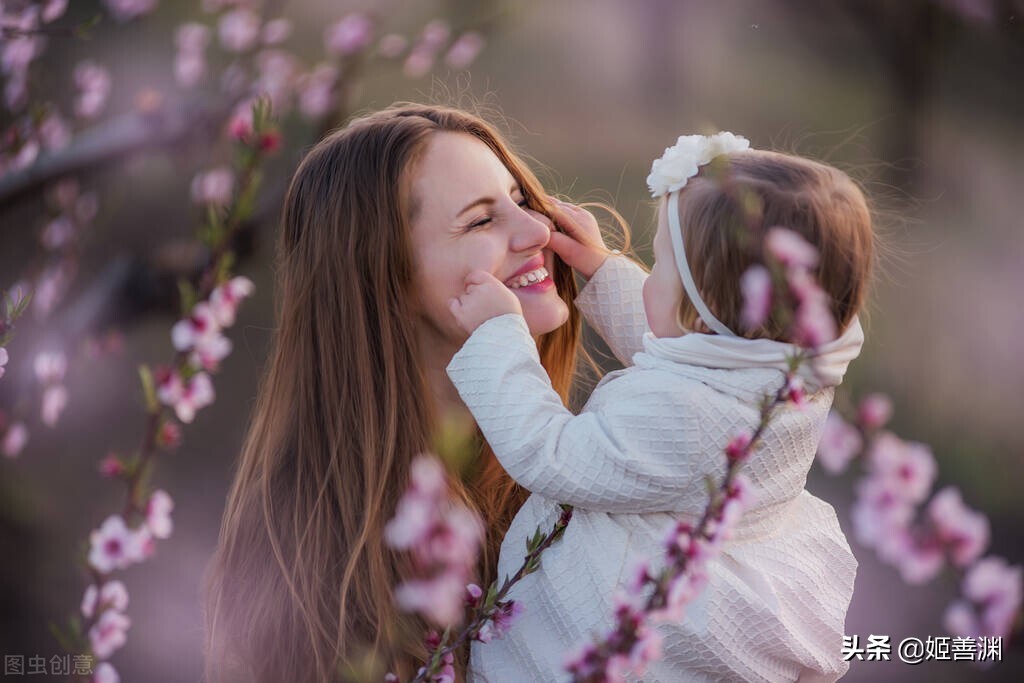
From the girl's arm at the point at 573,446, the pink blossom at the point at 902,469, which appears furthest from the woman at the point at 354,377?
the pink blossom at the point at 902,469

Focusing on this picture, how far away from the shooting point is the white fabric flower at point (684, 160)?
1.06 metres

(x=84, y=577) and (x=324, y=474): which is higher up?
(x=324, y=474)

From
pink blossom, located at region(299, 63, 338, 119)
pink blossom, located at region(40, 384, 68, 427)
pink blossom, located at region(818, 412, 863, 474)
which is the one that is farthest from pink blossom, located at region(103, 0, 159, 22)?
pink blossom, located at region(818, 412, 863, 474)

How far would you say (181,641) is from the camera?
1.83m

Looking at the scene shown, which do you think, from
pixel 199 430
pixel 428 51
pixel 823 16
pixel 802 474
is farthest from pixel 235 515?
pixel 823 16

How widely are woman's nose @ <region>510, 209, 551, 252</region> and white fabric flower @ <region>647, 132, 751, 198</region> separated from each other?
0.22 metres

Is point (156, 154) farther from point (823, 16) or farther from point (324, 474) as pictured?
point (823, 16)

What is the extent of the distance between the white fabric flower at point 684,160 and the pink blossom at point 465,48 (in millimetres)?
805

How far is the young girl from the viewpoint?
101cm

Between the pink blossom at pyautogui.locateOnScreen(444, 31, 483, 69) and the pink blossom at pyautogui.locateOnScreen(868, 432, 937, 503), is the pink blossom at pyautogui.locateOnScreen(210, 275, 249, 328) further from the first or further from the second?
the pink blossom at pyautogui.locateOnScreen(444, 31, 483, 69)

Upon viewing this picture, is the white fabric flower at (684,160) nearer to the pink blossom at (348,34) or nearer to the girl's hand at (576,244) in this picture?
the girl's hand at (576,244)

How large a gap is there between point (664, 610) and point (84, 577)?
130 cm

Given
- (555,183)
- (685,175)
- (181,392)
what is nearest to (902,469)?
(685,175)

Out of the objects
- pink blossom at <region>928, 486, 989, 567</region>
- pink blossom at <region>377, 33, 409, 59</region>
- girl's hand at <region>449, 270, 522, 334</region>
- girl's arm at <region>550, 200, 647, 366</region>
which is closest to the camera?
pink blossom at <region>928, 486, 989, 567</region>
